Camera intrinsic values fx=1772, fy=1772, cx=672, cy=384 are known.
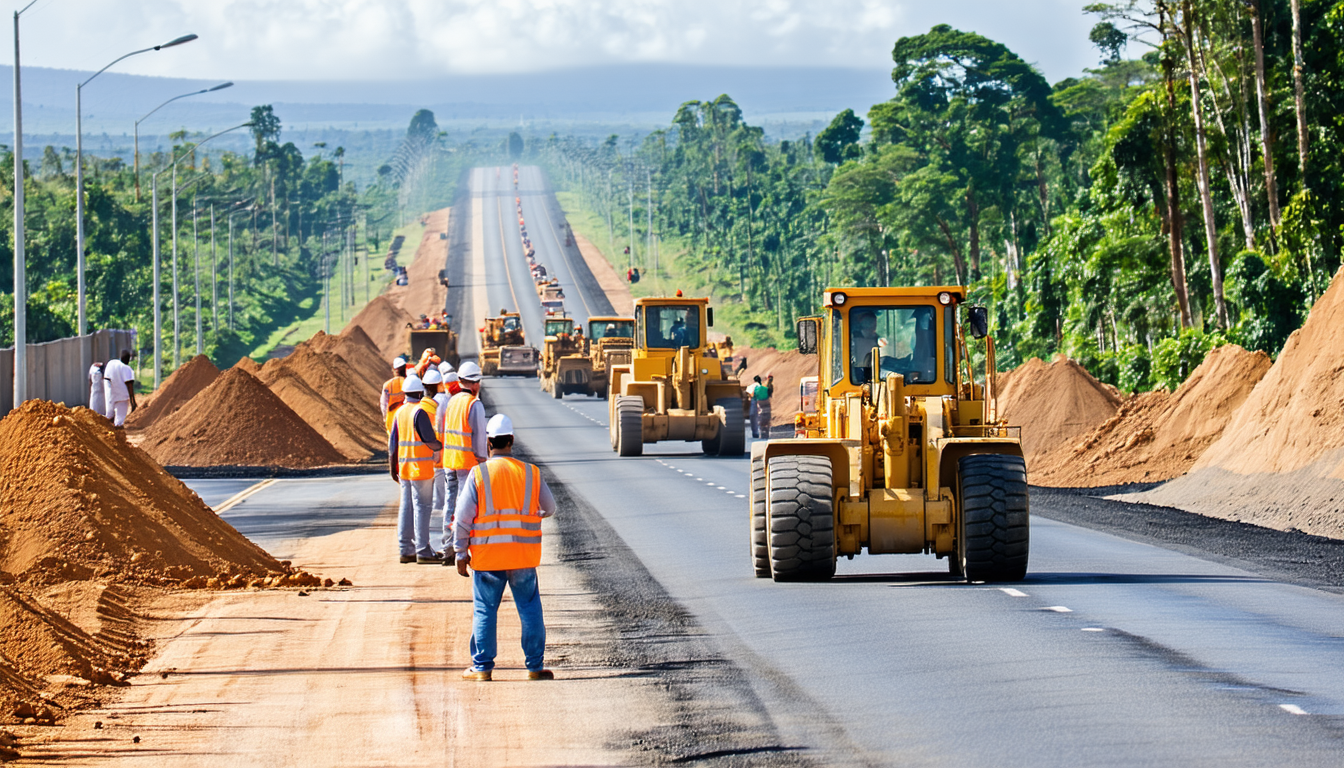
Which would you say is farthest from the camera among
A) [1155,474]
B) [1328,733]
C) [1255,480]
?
[1155,474]

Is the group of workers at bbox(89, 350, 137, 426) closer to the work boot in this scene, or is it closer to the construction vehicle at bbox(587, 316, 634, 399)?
the construction vehicle at bbox(587, 316, 634, 399)

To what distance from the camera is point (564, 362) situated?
2662 inches

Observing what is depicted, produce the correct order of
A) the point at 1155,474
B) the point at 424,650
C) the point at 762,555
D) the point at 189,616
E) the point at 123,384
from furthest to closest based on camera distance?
the point at 123,384 → the point at 1155,474 → the point at 762,555 → the point at 189,616 → the point at 424,650

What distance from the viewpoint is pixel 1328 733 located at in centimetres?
962

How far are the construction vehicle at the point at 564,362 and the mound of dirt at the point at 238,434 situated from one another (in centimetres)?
2741

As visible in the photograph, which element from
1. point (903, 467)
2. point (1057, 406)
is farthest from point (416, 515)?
point (1057, 406)

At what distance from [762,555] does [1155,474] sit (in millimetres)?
17289

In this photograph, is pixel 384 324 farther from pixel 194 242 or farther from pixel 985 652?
pixel 985 652

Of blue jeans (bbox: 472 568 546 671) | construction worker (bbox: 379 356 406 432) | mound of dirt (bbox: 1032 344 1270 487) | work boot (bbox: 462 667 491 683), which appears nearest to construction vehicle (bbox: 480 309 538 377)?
mound of dirt (bbox: 1032 344 1270 487)

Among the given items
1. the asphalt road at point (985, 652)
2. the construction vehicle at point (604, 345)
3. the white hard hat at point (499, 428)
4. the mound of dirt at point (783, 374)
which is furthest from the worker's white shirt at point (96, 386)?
the white hard hat at point (499, 428)

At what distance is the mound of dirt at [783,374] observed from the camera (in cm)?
6288

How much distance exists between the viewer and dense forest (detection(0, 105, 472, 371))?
8706cm

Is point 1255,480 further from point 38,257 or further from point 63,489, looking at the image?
point 38,257

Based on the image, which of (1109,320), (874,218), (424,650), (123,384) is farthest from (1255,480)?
(874,218)
